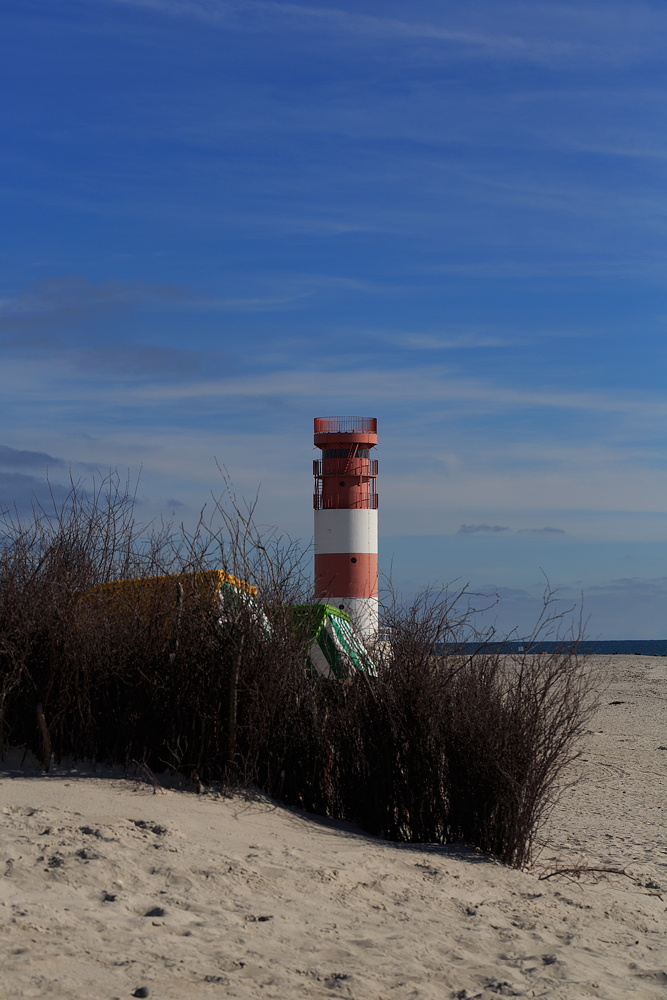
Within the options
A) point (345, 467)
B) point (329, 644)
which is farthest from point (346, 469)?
point (329, 644)

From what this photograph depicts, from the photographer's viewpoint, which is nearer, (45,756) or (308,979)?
(308,979)

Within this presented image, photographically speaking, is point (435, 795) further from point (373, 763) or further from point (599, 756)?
point (599, 756)

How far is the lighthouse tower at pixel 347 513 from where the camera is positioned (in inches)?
990

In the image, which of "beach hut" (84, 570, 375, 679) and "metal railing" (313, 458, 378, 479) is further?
"metal railing" (313, 458, 378, 479)

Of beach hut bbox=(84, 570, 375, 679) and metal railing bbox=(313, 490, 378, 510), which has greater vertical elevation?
metal railing bbox=(313, 490, 378, 510)

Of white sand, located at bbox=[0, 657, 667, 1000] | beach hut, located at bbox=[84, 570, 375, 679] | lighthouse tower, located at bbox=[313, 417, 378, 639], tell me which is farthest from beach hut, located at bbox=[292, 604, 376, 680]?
lighthouse tower, located at bbox=[313, 417, 378, 639]

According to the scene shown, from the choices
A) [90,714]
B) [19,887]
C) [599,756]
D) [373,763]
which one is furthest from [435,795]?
[599,756]

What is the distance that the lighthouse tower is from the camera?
25141mm

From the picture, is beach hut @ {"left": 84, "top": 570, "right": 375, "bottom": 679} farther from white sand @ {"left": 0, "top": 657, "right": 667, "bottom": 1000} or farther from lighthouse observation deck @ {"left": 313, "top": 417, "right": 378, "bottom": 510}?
lighthouse observation deck @ {"left": 313, "top": 417, "right": 378, "bottom": 510}

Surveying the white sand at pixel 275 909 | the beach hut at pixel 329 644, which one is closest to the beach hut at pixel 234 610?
the beach hut at pixel 329 644

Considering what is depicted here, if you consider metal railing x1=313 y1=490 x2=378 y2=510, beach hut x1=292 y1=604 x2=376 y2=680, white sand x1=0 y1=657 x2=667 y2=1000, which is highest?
metal railing x1=313 y1=490 x2=378 y2=510

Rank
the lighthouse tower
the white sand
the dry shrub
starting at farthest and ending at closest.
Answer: the lighthouse tower → the dry shrub → the white sand

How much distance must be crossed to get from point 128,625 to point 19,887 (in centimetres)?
304

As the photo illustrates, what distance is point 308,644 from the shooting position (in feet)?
25.8
